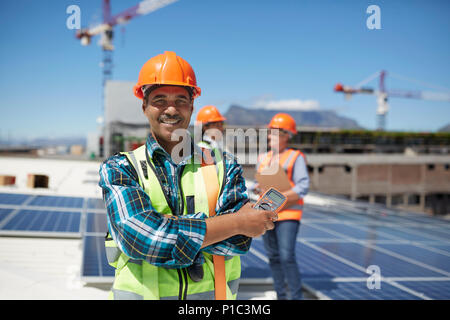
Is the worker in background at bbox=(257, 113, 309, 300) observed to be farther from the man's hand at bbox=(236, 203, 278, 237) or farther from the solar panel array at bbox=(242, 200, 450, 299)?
the man's hand at bbox=(236, 203, 278, 237)

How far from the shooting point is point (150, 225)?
157 cm

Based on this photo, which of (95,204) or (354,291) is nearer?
(354,291)

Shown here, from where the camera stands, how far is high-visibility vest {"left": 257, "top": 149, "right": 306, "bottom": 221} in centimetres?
416

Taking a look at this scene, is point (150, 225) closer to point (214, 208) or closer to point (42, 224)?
point (214, 208)

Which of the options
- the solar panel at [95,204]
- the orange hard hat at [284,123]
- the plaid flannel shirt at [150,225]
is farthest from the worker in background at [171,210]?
the solar panel at [95,204]

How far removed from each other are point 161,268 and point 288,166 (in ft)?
9.66

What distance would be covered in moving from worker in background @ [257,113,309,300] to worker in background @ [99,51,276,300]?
7.19 feet

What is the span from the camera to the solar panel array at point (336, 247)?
166 inches

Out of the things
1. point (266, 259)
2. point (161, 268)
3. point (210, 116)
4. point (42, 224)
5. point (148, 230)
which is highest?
point (210, 116)

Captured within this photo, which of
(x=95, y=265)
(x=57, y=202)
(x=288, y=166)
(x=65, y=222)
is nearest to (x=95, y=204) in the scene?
(x=57, y=202)

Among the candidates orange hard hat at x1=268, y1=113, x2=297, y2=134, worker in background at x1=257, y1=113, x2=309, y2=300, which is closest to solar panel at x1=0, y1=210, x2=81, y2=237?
worker in background at x1=257, y1=113, x2=309, y2=300

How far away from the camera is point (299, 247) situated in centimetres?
583
